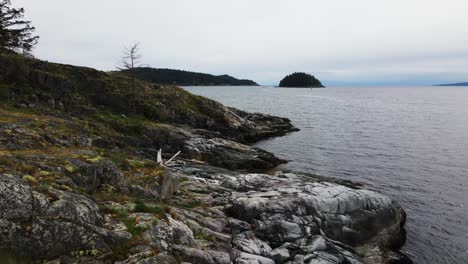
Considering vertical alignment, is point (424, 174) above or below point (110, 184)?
below

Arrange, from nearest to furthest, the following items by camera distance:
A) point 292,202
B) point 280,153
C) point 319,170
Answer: point 292,202 → point 319,170 → point 280,153

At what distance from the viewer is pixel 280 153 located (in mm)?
48875

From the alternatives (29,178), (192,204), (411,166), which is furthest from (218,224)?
(411,166)

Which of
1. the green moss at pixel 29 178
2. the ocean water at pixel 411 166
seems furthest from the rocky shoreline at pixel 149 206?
the ocean water at pixel 411 166

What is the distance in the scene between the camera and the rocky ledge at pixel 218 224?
1021 cm

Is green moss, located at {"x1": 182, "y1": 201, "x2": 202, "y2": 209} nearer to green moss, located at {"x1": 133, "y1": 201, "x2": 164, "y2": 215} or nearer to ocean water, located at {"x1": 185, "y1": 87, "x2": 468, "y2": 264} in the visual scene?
green moss, located at {"x1": 133, "y1": 201, "x2": 164, "y2": 215}

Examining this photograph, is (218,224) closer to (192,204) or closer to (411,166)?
(192,204)

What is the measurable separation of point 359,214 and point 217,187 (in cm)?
985

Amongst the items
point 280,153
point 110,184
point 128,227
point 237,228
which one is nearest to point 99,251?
point 128,227

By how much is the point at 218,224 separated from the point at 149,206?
3.99m

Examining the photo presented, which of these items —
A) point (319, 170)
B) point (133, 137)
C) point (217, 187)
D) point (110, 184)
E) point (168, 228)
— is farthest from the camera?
point (319, 170)

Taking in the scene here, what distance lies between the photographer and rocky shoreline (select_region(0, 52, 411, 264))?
1043 cm

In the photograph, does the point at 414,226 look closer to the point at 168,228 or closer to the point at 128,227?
the point at 168,228

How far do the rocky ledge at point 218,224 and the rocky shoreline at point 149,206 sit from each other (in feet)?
0.14
